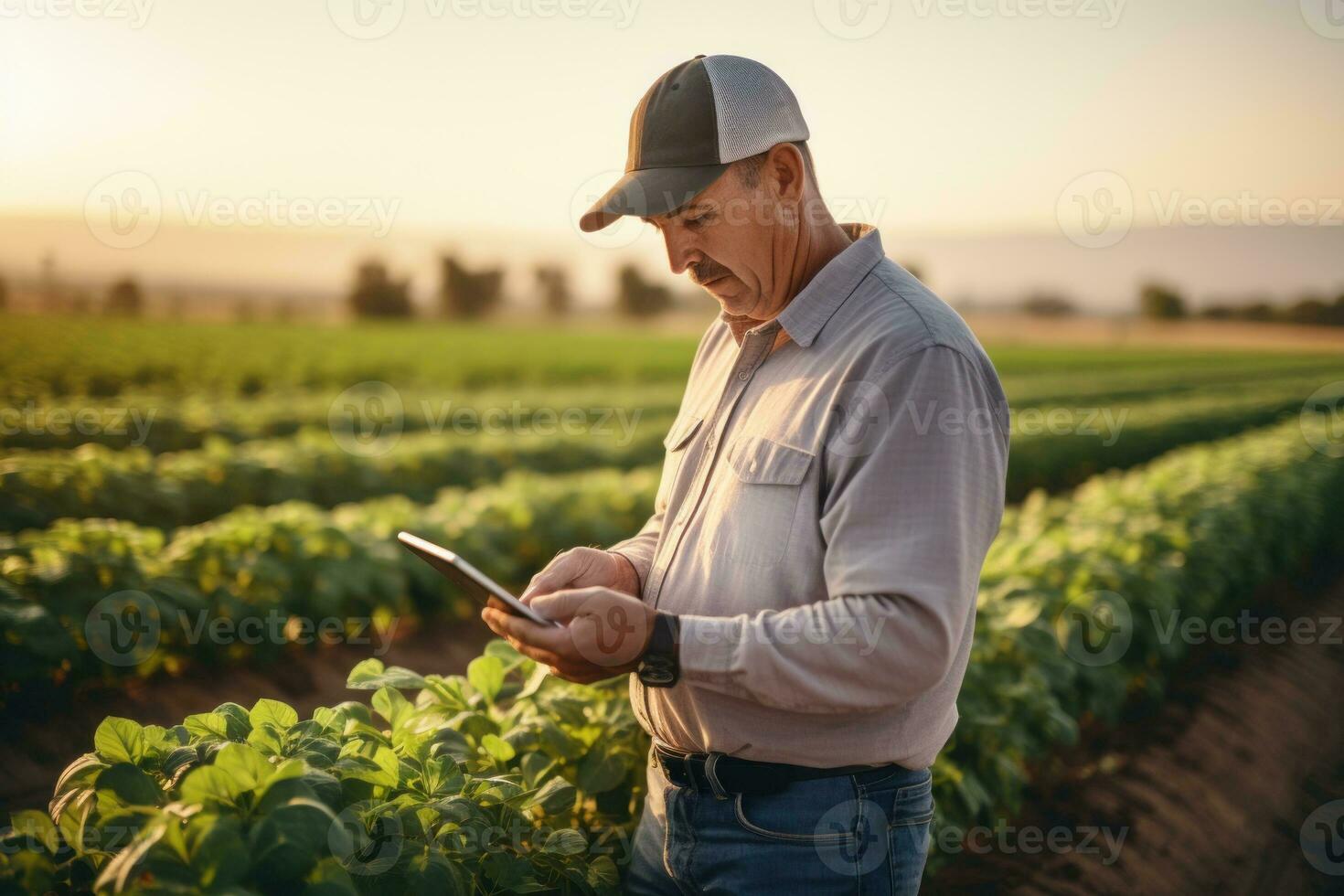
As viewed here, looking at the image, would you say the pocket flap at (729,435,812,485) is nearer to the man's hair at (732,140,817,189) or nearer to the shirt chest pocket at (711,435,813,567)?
the shirt chest pocket at (711,435,813,567)

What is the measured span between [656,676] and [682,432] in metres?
0.63

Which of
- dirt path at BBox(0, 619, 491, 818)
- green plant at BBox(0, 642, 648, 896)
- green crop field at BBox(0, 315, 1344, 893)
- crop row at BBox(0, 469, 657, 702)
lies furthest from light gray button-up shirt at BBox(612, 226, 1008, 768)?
crop row at BBox(0, 469, 657, 702)

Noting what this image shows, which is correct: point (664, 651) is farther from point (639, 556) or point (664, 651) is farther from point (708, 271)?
point (708, 271)

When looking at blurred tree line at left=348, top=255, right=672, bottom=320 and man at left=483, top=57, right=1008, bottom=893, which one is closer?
man at left=483, top=57, right=1008, bottom=893

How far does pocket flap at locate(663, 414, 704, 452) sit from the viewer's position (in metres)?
1.98

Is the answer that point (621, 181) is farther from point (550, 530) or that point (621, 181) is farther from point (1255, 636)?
point (1255, 636)

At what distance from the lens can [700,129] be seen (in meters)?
1.67

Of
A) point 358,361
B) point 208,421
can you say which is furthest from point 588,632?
point 358,361

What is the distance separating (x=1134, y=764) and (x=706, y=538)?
3.61 meters

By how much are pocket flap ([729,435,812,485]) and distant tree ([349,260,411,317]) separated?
65.7 metres

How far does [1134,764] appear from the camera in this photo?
436 centimetres

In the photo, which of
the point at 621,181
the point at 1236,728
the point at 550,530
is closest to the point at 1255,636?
the point at 1236,728

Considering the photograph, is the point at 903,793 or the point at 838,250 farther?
the point at 838,250

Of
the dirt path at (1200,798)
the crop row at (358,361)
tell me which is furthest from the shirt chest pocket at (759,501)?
the crop row at (358,361)
